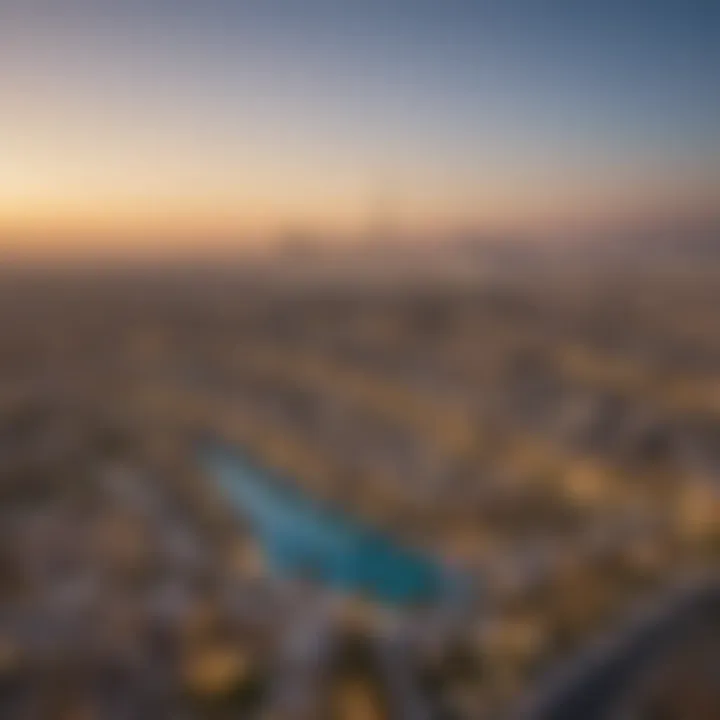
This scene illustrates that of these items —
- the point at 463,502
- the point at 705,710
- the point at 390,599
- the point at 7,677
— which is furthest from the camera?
the point at 463,502

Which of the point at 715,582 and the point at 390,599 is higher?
the point at 715,582

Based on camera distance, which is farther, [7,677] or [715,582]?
[715,582]

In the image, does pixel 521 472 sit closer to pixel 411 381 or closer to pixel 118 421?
pixel 411 381

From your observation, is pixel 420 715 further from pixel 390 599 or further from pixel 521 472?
pixel 521 472

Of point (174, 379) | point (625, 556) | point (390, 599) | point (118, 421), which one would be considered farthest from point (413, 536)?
point (174, 379)

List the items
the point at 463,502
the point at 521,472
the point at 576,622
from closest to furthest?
the point at 576,622 < the point at 463,502 < the point at 521,472

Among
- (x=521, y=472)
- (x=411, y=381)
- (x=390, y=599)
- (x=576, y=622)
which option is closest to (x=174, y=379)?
(x=411, y=381)
